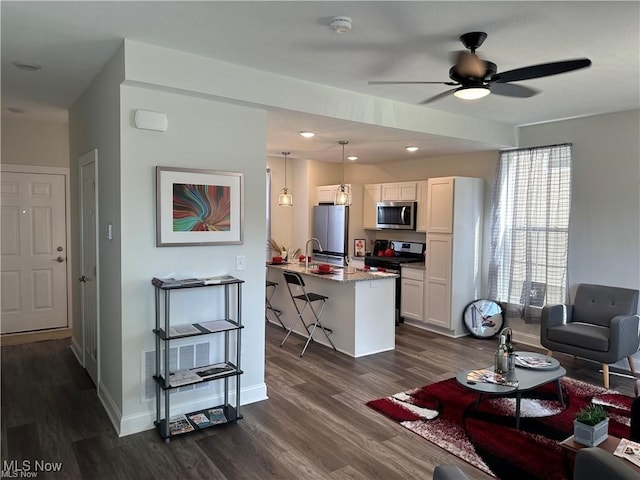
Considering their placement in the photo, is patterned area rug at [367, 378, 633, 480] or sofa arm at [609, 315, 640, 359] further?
sofa arm at [609, 315, 640, 359]

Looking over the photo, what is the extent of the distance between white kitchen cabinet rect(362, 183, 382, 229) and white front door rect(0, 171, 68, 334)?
4.37m

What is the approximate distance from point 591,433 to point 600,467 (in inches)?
36.4

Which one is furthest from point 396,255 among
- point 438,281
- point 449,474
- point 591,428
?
point 449,474

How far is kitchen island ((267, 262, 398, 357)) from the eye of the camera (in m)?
4.91

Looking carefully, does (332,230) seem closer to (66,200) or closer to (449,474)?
(66,200)

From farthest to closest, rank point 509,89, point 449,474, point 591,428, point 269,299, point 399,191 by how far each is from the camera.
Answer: point 399,191 → point 269,299 → point 509,89 → point 591,428 → point 449,474

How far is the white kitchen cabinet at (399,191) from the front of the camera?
21.5 ft

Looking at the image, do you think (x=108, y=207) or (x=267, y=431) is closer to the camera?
(x=267, y=431)

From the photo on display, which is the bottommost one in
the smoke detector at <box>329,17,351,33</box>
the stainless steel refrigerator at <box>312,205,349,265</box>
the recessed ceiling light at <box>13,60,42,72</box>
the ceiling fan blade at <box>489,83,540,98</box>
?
the stainless steel refrigerator at <box>312,205,349,265</box>

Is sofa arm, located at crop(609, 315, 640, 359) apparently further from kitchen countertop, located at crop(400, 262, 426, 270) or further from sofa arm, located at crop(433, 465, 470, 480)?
sofa arm, located at crop(433, 465, 470, 480)

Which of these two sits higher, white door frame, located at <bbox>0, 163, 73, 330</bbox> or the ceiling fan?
the ceiling fan

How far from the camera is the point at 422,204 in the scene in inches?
252

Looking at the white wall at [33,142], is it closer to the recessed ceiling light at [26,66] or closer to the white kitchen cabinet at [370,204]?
the recessed ceiling light at [26,66]

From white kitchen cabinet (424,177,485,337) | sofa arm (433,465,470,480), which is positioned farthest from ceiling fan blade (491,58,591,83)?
white kitchen cabinet (424,177,485,337)
